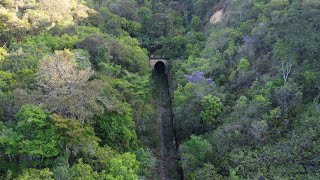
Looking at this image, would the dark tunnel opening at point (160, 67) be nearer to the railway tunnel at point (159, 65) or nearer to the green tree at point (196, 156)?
the railway tunnel at point (159, 65)

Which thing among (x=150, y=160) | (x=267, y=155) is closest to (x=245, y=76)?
(x=267, y=155)

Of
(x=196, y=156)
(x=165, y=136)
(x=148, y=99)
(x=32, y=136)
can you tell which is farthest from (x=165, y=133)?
(x=32, y=136)

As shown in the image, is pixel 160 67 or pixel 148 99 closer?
pixel 148 99

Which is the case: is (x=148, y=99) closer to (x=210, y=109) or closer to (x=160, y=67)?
(x=210, y=109)

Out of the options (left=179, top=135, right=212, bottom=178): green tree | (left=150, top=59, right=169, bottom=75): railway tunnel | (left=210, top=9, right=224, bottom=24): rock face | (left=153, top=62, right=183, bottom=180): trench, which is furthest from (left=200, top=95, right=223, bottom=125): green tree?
(left=210, top=9, right=224, bottom=24): rock face

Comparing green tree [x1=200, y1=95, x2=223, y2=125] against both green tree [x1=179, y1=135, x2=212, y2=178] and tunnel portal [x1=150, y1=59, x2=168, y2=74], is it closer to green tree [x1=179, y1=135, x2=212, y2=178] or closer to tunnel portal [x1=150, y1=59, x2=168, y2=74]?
green tree [x1=179, y1=135, x2=212, y2=178]
